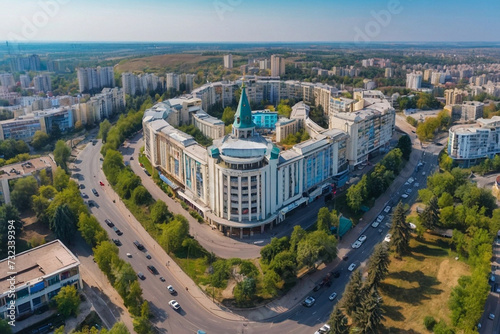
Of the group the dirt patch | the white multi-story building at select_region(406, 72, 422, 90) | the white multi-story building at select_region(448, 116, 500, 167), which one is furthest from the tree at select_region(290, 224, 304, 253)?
the dirt patch

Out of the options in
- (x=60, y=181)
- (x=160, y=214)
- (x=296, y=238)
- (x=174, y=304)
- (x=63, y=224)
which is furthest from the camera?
(x=60, y=181)

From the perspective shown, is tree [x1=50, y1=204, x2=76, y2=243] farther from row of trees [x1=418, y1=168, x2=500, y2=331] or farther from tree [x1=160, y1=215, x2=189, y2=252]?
row of trees [x1=418, y1=168, x2=500, y2=331]

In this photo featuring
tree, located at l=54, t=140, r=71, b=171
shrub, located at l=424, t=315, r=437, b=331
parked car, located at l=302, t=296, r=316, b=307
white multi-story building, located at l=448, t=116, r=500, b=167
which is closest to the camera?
shrub, located at l=424, t=315, r=437, b=331

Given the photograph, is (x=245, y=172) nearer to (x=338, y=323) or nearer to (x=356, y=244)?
(x=356, y=244)

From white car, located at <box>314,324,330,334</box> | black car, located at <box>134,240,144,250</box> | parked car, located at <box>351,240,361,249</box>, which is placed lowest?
white car, located at <box>314,324,330,334</box>

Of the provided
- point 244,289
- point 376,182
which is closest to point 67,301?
point 244,289

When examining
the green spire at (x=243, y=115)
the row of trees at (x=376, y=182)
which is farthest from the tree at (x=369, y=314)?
the green spire at (x=243, y=115)
